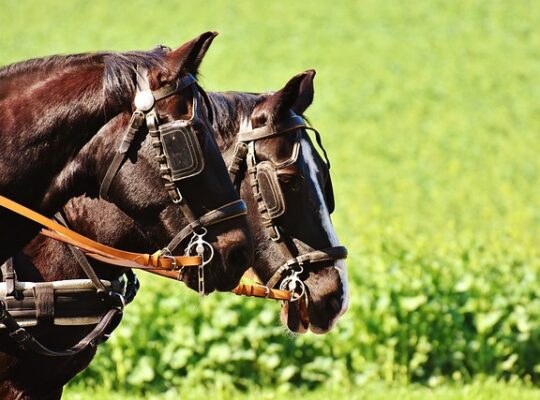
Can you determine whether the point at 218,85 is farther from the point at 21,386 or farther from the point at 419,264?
the point at 21,386

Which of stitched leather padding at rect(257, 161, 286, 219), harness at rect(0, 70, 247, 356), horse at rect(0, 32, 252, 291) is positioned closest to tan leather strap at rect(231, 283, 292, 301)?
stitched leather padding at rect(257, 161, 286, 219)

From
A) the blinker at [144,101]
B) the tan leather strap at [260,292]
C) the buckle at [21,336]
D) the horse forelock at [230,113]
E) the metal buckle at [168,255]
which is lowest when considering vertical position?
the buckle at [21,336]

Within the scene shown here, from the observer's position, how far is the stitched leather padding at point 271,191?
15.5 feet

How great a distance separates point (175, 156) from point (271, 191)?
132 centimetres

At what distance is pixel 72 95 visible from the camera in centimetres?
355

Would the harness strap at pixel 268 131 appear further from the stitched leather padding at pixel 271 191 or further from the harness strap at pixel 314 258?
the harness strap at pixel 314 258

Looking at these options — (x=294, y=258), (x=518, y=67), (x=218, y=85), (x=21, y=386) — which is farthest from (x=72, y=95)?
(x=518, y=67)

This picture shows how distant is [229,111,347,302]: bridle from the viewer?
473 centimetres

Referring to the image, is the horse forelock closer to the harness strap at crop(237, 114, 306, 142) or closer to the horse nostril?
the harness strap at crop(237, 114, 306, 142)

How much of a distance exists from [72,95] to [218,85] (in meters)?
20.4

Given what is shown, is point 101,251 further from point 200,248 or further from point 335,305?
point 335,305

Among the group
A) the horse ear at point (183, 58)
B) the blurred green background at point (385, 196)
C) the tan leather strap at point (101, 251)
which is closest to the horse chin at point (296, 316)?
the blurred green background at point (385, 196)

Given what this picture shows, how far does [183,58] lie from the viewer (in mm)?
3553

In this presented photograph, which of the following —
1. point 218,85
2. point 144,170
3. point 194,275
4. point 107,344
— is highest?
point 218,85
